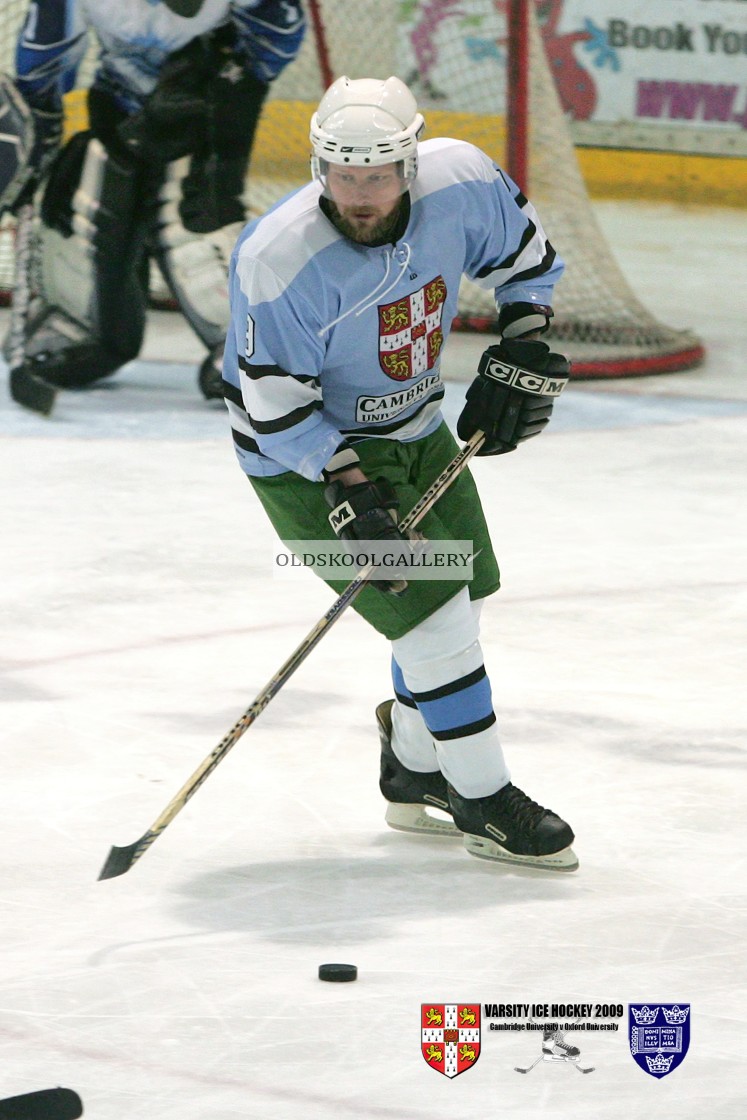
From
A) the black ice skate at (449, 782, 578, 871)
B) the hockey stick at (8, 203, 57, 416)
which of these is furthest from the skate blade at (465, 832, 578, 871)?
the hockey stick at (8, 203, 57, 416)

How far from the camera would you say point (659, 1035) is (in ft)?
6.48

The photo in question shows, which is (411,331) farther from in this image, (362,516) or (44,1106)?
(44,1106)

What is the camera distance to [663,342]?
593 cm

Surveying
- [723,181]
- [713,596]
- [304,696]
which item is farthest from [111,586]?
[723,181]

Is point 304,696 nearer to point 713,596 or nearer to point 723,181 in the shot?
point 713,596

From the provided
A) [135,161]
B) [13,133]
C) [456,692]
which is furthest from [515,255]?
[13,133]

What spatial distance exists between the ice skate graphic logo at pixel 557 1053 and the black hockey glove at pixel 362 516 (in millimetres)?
598

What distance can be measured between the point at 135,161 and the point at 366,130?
3.00 m

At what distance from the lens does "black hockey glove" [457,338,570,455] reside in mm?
2527

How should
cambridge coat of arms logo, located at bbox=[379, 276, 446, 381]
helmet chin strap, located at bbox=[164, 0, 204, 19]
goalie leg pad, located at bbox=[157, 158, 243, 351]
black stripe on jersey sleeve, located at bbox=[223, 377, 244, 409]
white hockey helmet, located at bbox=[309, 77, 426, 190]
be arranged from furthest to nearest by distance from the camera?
goalie leg pad, located at bbox=[157, 158, 243, 351], helmet chin strap, located at bbox=[164, 0, 204, 19], black stripe on jersey sleeve, located at bbox=[223, 377, 244, 409], cambridge coat of arms logo, located at bbox=[379, 276, 446, 381], white hockey helmet, located at bbox=[309, 77, 426, 190]

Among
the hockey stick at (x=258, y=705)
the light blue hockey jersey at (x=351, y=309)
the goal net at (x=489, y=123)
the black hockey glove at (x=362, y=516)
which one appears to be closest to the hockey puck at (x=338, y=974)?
the hockey stick at (x=258, y=705)

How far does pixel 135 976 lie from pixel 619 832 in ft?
2.46

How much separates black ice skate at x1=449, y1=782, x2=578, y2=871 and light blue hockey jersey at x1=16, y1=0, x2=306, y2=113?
9.65 feet

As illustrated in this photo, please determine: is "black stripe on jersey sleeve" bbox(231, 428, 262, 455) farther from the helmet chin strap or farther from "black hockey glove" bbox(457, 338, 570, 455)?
the helmet chin strap
